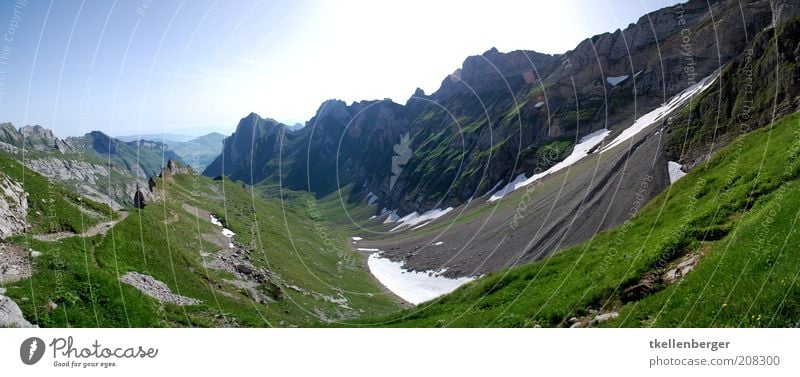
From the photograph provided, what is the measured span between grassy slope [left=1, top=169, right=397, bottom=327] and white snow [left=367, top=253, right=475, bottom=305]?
8.14 meters

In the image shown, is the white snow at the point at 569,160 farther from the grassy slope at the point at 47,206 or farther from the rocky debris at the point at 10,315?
the rocky debris at the point at 10,315

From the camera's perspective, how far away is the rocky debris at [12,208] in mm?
29516

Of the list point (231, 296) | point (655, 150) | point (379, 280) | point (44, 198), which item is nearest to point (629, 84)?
point (655, 150)

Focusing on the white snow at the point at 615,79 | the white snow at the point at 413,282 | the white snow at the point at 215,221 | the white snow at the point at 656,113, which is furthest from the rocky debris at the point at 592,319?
Result: the white snow at the point at 615,79

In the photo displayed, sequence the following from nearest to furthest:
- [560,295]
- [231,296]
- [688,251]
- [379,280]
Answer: [688,251], [560,295], [231,296], [379,280]

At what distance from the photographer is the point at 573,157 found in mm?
162500

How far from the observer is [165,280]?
40.6m

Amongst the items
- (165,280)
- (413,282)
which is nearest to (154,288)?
(165,280)
